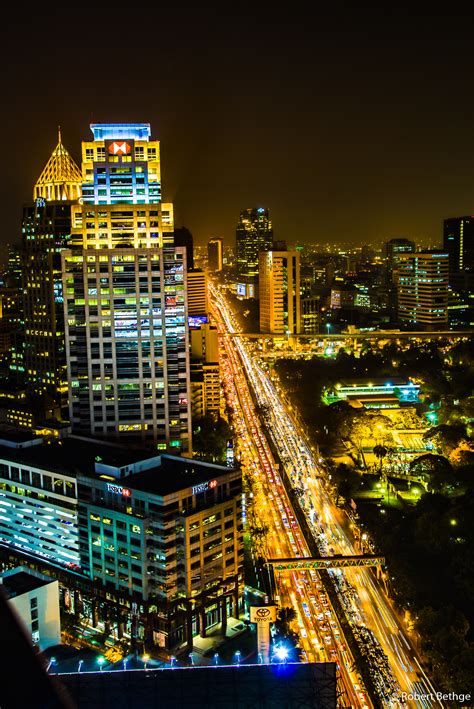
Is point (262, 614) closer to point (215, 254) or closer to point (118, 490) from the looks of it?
point (118, 490)

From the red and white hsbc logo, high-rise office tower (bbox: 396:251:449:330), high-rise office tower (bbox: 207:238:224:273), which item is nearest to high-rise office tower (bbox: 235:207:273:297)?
high-rise office tower (bbox: 207:238:224:273)

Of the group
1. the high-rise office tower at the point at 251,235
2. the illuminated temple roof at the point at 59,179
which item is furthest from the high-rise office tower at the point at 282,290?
the high-rise office tower at the point at 251,235

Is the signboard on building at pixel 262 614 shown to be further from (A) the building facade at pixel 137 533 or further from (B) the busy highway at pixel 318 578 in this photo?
(A) the building facade at pixel 137 533

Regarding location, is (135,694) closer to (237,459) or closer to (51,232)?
(237,459)

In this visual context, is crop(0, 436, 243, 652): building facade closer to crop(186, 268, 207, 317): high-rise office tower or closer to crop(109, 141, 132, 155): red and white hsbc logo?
crop(109, 141, 132, 155): red and white hsbc logo

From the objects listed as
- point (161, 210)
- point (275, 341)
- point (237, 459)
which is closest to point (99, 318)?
point (161, 210)

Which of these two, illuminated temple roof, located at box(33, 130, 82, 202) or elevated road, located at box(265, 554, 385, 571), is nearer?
elevated road, located at box(265, 554, 385, 571)
